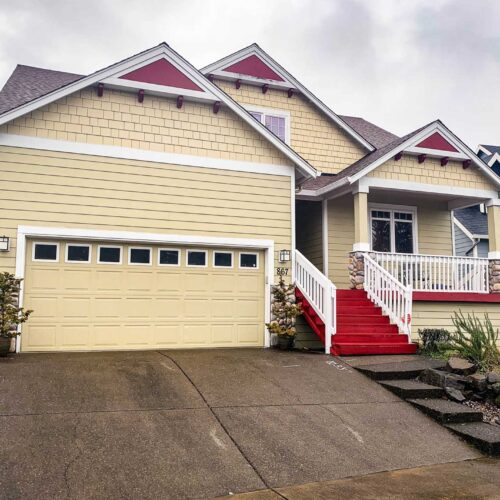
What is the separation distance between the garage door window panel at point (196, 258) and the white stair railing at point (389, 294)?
12.7 feet

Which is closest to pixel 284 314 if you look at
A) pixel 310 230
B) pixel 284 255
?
pixel 284 255

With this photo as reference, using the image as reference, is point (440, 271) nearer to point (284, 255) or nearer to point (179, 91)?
point (284, 255)

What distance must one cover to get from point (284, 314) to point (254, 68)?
790 cm

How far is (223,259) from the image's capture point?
1087cm

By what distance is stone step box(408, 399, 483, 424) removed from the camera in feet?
22.1

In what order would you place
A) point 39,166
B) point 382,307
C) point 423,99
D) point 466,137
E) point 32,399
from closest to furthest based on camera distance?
point 32,399 → point 39,166 → point 382,307 → point 423,99 → point 466,137

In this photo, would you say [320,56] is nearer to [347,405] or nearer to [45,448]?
[347,405]

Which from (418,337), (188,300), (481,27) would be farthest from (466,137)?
(188,300)

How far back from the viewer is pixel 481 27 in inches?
806

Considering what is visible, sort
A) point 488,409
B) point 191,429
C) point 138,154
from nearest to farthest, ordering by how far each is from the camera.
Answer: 1. point 191,429
2. point 488,409
3. point 138,154

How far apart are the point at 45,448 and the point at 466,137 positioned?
146 feet

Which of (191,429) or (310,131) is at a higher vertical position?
(310,131)

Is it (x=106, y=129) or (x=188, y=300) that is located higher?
(x=106, y=129)

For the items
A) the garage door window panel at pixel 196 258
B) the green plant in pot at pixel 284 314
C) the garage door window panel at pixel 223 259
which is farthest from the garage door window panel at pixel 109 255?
the green plant in pot at pixel 284 314
